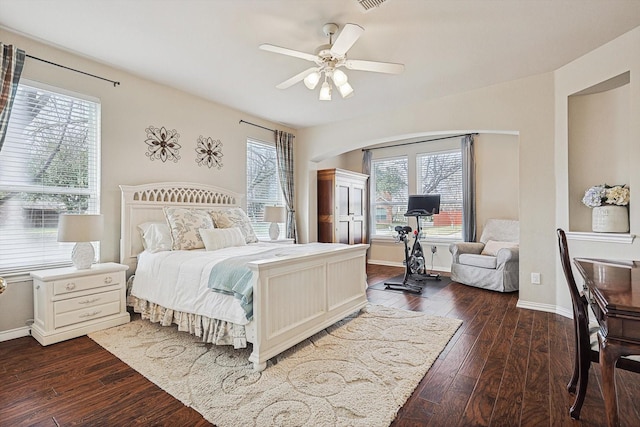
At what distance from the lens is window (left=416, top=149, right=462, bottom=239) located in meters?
5.87

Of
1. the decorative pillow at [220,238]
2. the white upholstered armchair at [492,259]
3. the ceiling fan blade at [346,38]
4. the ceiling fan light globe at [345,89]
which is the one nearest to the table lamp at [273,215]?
the decorative pillow at [220,238]

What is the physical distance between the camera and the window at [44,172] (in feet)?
9.21

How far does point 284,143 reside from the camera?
5.65m

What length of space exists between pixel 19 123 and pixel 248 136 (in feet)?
9.15

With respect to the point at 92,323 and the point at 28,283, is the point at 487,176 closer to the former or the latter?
the point at 92,323

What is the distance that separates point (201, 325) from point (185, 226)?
129cm

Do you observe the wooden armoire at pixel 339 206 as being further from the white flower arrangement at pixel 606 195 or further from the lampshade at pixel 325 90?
the white flower arrangement at pixel 606 195

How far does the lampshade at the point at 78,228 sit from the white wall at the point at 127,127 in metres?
0.62

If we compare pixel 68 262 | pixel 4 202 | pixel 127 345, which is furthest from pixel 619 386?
pixel 4 202

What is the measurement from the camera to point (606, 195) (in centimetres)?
304

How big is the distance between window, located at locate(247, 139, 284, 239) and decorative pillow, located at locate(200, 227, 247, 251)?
1444mm

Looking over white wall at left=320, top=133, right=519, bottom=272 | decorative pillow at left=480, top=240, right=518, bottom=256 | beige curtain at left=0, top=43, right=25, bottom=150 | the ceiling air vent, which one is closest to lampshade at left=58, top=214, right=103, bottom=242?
beige curtain at left=0, top=43, right=25, bottom=150

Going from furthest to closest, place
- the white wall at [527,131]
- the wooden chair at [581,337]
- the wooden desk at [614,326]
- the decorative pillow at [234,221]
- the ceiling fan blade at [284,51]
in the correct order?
the decorative pillow at [234,221] < the white wall at [527,131] < the ceiling fan blade at [284,51] < the wooden chair at [581,337] < the wooden desk at [614,326]

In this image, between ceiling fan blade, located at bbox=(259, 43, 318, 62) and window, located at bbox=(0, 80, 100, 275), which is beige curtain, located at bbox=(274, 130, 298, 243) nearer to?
window, located at bbox=(0, 80, 100, 275)
